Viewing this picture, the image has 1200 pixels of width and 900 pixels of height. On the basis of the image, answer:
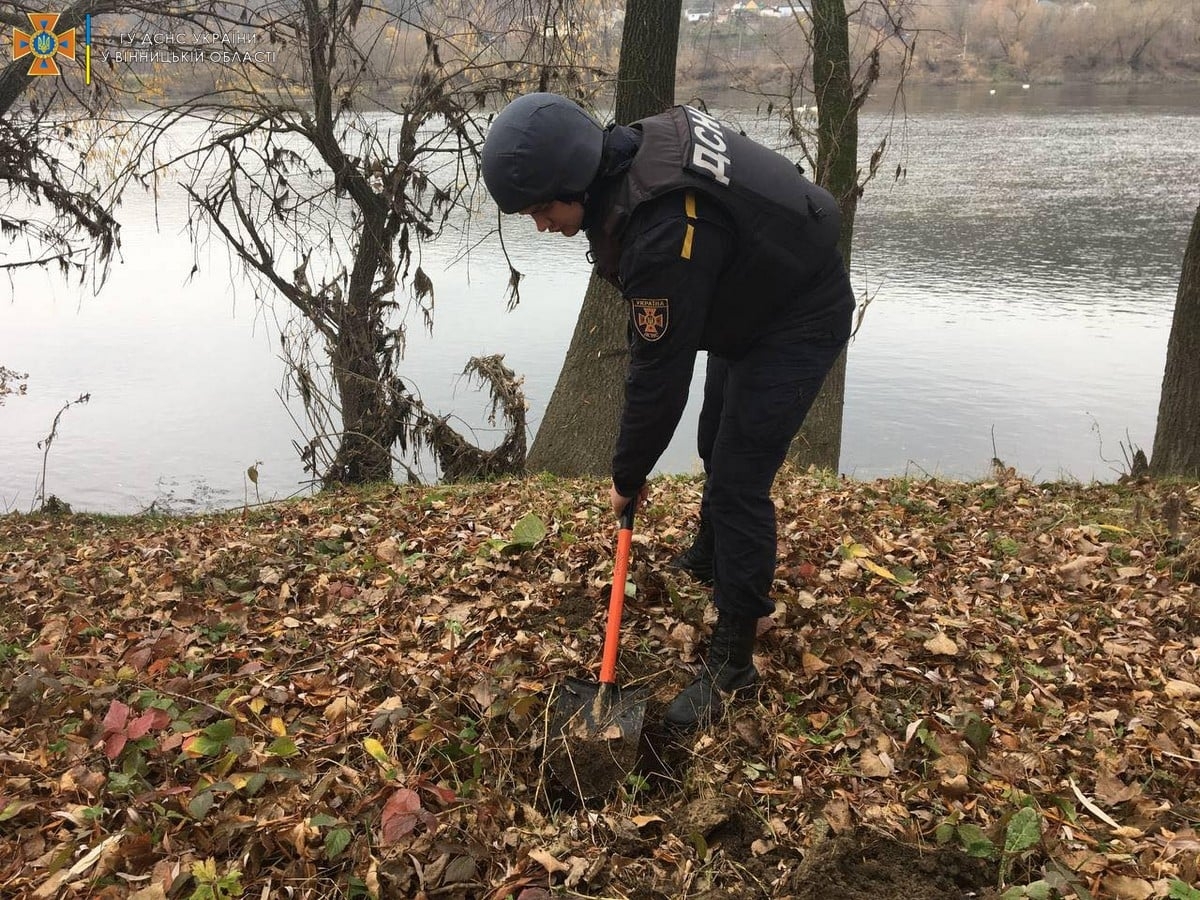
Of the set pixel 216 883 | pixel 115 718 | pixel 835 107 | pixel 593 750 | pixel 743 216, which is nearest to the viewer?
pixel 216 883

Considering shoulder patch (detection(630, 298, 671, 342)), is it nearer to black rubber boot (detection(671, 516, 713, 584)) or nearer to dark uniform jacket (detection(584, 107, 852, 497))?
dark uniform jacket (detection(584, 107, 852, 497))

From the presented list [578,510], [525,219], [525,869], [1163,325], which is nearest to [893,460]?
[1163,325]

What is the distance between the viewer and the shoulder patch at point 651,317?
8.74ft

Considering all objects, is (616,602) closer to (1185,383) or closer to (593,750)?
(593,750)

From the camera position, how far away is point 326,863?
260 cm

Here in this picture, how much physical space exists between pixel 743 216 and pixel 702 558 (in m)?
1.65

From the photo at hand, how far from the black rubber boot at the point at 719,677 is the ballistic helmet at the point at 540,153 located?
59.8 inches

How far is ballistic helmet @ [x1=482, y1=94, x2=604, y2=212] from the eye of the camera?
266cm

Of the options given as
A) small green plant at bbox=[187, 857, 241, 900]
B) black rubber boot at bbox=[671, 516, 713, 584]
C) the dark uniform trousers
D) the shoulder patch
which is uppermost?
the shoulder patch

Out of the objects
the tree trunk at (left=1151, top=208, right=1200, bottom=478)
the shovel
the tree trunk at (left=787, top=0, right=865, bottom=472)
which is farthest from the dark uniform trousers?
the tree trunk at (left=787, top=0, right=865, bottom=472)

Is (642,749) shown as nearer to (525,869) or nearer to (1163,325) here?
(525,869)

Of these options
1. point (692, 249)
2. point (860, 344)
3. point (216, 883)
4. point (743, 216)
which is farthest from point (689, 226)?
point (860, 344)

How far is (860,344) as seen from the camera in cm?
1402

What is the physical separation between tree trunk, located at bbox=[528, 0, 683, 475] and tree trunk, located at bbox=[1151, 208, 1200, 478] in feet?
12.5
